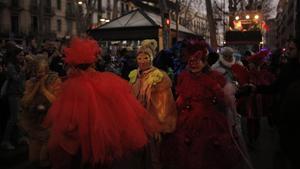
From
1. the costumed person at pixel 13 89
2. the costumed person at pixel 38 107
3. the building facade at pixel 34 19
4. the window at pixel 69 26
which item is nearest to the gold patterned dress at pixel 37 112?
the costumed person at pixel 38 107

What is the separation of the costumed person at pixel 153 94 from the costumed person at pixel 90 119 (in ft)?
4.53

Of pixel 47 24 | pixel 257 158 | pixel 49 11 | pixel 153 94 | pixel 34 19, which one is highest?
pixel 49 11

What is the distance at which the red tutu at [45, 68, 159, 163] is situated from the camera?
14.4 ft

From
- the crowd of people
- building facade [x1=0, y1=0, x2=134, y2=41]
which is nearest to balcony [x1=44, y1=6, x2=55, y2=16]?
building facade [x1=0, y1=0, x2=134, y2=41]

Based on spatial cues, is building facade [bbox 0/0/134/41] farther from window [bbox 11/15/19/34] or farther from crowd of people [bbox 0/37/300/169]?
crowd of people [bbox 0/37/300/169]

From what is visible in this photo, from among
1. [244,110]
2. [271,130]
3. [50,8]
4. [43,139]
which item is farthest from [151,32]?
[50,8]

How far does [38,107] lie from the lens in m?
7.09

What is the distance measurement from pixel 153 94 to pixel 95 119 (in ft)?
7.21

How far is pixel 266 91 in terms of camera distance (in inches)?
231

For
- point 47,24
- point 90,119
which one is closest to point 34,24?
point 47,24

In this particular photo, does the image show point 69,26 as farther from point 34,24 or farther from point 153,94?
point 153,94

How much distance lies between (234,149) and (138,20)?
34.6ft

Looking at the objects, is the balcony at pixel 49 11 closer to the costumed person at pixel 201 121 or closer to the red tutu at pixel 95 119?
the costumed person at pixel 201 121

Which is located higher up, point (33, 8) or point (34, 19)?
point (33, 8)
